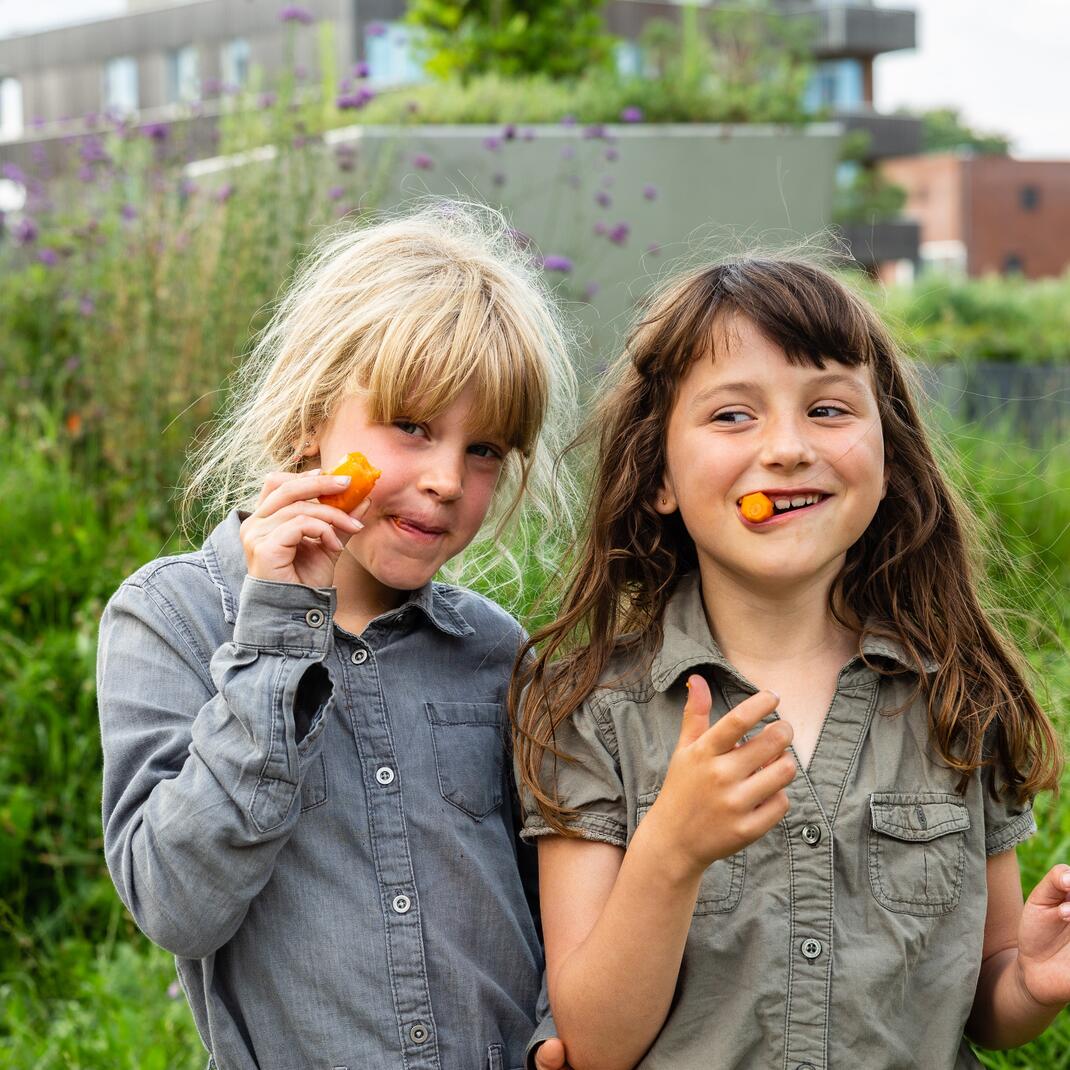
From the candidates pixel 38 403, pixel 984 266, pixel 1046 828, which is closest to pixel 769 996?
pixel 1046 828

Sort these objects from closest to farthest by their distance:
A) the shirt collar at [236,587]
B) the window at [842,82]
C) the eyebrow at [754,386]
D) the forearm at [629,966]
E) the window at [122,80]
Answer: the forearm at [629,966], the eyebrow at [754,386], the shirt collar at [236,587], the window at [122,80], the window at [842,82]

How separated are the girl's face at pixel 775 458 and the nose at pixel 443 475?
0.31m

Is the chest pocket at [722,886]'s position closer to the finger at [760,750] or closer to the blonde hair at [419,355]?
the finger at [760,750]

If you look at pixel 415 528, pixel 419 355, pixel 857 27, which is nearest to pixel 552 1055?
pixel 415 528

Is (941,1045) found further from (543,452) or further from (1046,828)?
(1046,828)

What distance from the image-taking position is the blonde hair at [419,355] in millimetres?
1947

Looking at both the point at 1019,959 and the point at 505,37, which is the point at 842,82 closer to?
the point at 505,37

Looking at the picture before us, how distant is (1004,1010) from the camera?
1862 millimetres

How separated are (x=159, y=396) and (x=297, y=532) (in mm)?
3395

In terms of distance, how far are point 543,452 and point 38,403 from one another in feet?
12.0

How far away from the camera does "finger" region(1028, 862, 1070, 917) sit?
1.77m

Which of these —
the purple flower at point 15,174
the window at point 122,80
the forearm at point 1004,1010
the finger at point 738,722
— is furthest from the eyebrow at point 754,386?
the window at point 122,80

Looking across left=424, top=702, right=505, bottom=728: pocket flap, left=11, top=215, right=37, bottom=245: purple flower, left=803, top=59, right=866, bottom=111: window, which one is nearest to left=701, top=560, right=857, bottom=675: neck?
left=424, top=702, right=505, bottom=728: pocket flap

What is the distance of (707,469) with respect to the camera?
1.87 metres
